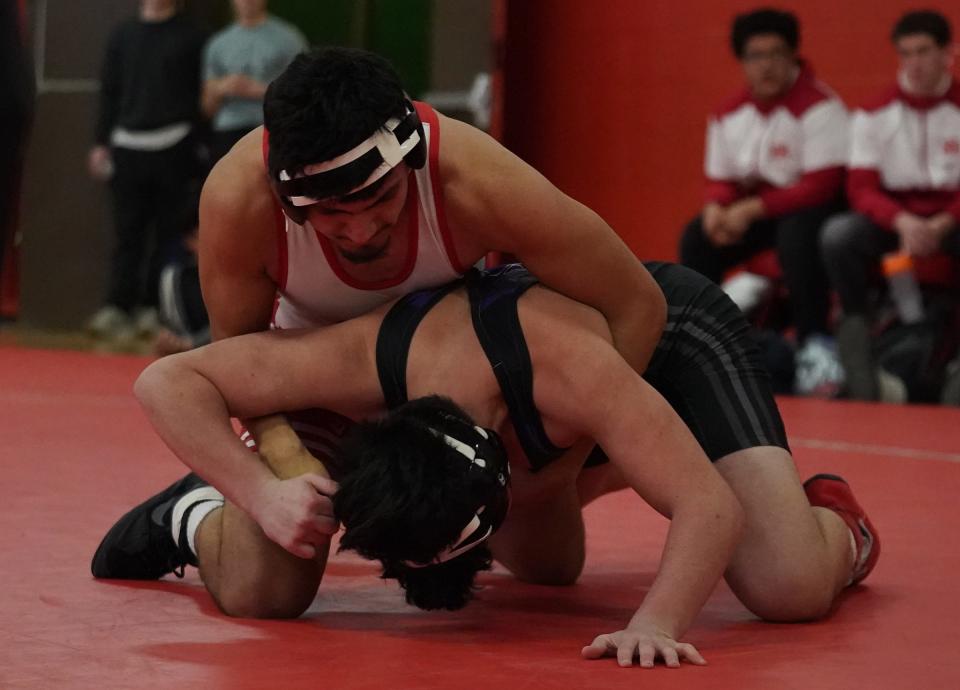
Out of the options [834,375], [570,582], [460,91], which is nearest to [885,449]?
[834,375]

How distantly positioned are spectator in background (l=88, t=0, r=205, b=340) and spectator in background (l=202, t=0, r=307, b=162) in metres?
0.36

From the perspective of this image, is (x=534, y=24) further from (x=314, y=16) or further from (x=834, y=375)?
(x=834, y=375)

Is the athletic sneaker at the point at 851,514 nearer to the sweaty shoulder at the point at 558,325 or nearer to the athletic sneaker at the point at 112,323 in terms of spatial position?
the sweaty shoulder at the point at 558,325

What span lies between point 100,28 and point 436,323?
727cm

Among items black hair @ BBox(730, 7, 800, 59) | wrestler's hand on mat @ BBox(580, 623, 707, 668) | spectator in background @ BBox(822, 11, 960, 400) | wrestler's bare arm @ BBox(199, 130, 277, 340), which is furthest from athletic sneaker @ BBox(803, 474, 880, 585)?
black hair @ BBox(730, 7, 800, 59)

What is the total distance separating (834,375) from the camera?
663 cm

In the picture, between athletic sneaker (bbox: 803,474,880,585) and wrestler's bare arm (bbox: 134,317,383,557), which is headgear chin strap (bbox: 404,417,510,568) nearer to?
wrestler's bare arm (bbox: 134,317,383,557)

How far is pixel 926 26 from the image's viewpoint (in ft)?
21.6

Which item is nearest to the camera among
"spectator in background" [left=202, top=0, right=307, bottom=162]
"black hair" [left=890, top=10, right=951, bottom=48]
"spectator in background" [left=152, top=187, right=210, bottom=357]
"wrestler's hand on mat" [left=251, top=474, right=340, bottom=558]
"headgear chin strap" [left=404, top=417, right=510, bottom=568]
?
"headgear chin strap" [left=404, top=417, right=510, bottom=568]

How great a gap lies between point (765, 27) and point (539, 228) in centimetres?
457

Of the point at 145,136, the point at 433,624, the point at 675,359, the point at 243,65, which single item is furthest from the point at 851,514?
the point at 145,136

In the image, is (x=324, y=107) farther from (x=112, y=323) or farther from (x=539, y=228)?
(x=112, y=323)

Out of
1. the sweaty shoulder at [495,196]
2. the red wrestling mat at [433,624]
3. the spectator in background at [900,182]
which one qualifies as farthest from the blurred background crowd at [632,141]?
the sweaty shoulder at [495,196]

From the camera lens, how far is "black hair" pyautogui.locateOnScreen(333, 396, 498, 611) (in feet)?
7.51
